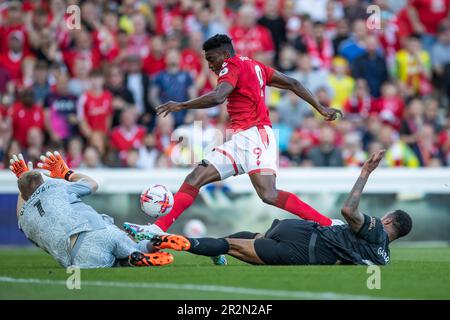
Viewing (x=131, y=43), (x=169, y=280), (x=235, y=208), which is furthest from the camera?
(x=131, y=43)

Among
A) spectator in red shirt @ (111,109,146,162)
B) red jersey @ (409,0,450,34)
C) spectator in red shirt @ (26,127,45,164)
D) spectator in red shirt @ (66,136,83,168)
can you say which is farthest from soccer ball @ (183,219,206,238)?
red jersey @ (409,0,450,34)

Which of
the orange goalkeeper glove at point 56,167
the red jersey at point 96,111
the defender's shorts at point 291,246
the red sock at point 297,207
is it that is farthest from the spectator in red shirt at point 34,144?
the defender's shorts at point 291,246

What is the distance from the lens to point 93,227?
959 centimetres

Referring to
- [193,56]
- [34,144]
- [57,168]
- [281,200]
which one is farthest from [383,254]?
[193,56]

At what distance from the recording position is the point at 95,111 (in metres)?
17.6

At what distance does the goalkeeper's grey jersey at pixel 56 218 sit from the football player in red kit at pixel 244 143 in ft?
4.12

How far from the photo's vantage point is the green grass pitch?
8070 mm

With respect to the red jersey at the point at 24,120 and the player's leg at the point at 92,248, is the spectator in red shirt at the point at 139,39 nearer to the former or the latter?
the red jersey at the point at 24,120

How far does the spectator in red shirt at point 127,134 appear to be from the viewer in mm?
17094

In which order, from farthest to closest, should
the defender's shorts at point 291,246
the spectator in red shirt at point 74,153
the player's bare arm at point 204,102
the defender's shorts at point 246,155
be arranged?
the spectator in red shirt at point 74,153, the defender's shorts at point 246,155, the player's bare arm at point 204,102, the defender's shorts at point 291,246

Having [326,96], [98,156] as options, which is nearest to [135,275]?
[98,156]

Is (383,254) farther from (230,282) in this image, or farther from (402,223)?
(230,282)

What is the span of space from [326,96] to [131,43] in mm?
3845
